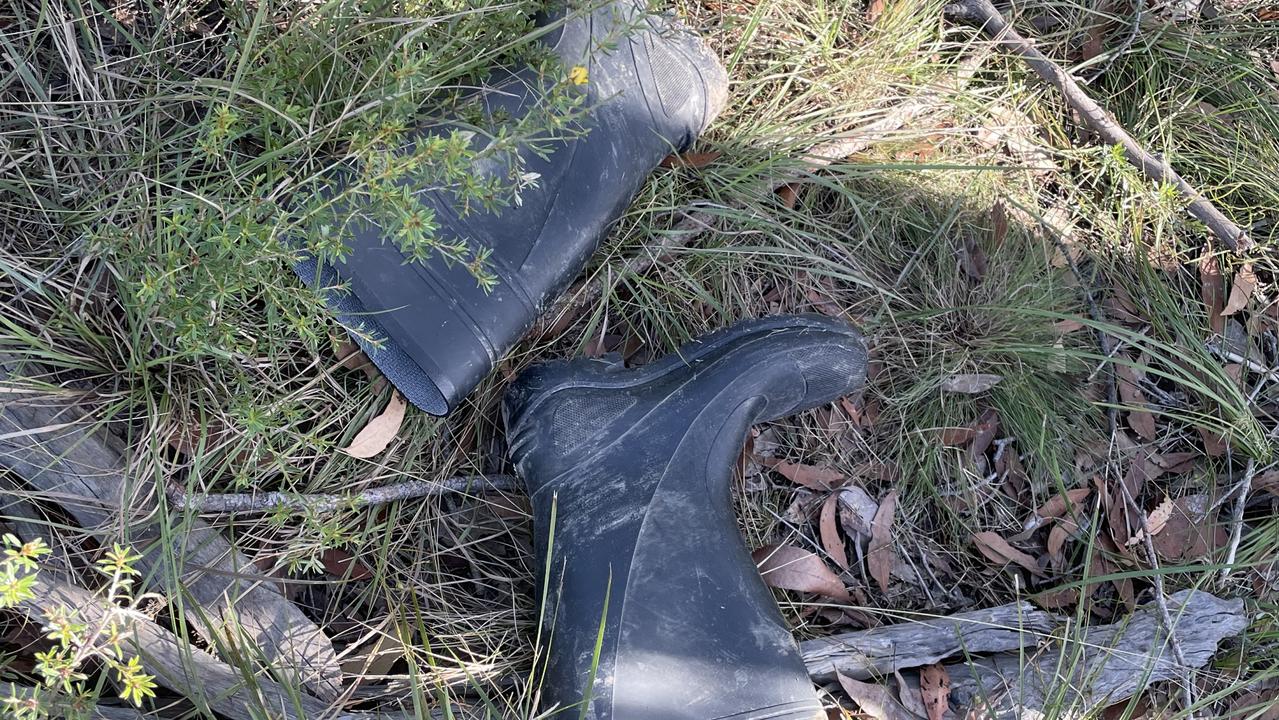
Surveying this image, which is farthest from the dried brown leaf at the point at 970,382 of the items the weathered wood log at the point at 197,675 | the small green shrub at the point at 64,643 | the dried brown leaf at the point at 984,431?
the small green shrub at the point at 64,643

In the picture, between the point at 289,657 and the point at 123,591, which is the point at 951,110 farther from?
the point at 123,591

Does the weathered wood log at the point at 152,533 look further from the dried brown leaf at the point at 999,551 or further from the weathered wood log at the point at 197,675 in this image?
the dried brown leaf at the point at 999,551

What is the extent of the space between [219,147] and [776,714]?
1264 millimetres

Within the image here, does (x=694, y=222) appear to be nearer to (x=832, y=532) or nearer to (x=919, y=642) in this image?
(x=832, y=532)

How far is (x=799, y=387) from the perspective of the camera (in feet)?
5.61

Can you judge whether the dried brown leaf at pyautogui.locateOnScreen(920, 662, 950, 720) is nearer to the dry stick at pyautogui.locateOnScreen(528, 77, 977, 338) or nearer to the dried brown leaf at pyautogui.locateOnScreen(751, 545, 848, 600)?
the dried brown leaf at pyautogui.locateOnScreen(751, 545, 848, 600)

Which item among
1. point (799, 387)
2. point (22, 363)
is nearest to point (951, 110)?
point (799, 387)

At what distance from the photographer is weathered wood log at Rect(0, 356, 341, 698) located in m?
1.45

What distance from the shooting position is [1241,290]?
1977 mm

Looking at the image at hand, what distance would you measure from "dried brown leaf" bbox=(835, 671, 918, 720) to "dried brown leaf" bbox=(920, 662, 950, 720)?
0.12ft

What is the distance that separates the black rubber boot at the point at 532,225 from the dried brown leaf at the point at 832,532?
68cm

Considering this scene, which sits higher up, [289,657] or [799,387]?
[289,657]

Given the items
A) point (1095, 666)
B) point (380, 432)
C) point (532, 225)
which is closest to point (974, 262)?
point (1095, 666)

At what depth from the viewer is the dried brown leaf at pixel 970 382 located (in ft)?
6.03
